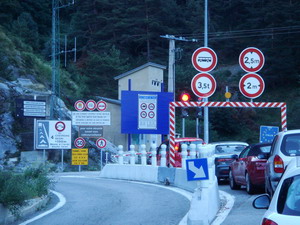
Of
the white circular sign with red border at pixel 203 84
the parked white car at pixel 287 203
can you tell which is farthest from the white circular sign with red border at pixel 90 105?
Answer: the parked white car at pixel 287 203

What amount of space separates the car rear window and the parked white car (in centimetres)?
700

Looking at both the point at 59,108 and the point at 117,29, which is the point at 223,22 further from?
the point at 59,108

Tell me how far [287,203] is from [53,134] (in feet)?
98.7

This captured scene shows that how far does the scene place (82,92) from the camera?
60562 millimetres

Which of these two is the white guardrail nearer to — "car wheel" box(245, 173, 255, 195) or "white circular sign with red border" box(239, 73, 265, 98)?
"car wheel" box(245, 173, 255, 195)

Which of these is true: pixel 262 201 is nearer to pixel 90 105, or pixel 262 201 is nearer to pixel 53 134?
pixel 90 105

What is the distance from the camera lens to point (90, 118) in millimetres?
33938

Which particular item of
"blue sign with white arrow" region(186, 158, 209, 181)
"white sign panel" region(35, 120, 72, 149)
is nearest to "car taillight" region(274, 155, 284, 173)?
"blue sign with white arrow" region(186, 158, 209, 181)

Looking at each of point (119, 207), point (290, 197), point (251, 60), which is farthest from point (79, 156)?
point (290, 197)

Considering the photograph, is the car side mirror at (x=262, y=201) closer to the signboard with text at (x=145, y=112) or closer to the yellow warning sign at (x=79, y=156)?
the signboard with text at (x=145, y=112)

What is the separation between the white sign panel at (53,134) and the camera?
34.1m

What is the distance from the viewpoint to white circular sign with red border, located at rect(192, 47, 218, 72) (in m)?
19.3

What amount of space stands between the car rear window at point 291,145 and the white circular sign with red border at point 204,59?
22.6 feet

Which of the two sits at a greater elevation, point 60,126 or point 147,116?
point 147,116
